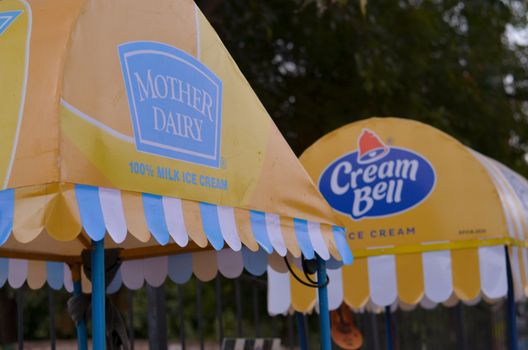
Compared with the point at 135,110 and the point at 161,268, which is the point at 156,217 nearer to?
the point at 135,110

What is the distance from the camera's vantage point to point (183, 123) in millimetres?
3953

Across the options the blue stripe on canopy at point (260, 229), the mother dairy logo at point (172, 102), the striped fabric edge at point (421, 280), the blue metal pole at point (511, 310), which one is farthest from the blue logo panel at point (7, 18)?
the blue metal pole at point (511, 310)

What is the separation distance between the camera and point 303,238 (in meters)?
4.50

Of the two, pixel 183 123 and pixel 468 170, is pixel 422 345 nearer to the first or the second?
pixel 468 170

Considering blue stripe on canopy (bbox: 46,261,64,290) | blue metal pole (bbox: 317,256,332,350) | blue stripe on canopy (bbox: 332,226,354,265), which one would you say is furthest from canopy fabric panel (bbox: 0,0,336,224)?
blue stripe on canopy (bbox: 46,261,64,290)

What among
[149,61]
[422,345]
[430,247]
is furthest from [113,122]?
[422,345]

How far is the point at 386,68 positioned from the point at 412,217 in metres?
3.77

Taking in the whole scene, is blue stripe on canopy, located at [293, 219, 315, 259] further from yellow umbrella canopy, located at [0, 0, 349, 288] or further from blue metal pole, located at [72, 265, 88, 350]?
blue metal pole, located at [72, 265, 88, 350]

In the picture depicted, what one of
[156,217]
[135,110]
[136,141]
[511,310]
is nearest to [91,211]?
[156,217]

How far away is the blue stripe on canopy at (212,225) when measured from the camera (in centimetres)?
380

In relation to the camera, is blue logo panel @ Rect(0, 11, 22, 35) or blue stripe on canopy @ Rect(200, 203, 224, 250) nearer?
blue logo panel @ Rect(0, 11, 22, 35)

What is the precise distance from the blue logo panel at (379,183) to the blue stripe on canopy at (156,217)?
3.00 m

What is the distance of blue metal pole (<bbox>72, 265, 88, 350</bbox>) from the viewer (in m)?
5.20

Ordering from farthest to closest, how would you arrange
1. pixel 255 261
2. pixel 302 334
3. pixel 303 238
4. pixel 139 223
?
Result: pixel 302 334 → pixel 255 261 → pixel 303 238 → pixel 139 223
